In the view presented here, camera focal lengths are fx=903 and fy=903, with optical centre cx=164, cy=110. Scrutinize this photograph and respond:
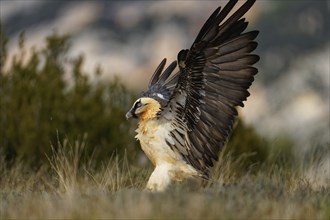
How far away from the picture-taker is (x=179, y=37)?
1779 inches

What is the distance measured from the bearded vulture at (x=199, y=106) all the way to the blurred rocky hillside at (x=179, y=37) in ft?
87.4

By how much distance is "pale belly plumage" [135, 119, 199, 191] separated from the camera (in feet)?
25.2

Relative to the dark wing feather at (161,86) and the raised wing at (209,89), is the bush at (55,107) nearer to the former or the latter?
the dark wing feather at (161,86)

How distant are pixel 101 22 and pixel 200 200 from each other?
4157 cm

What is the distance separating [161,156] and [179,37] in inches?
1483

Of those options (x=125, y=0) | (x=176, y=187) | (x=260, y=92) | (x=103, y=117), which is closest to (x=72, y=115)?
(x=103, y=117)

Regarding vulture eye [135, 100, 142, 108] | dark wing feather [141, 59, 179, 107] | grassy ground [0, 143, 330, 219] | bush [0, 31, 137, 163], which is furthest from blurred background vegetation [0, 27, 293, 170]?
grassy ground [0, 143, 330, 219]

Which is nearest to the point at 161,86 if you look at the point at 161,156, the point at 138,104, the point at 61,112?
the point at 138,104

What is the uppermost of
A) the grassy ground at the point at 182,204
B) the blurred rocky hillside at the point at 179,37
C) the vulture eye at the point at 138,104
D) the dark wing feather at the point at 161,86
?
the blurred rocky hillside at the point at 179,37

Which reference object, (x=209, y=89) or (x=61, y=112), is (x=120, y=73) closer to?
(x=61, y=112)

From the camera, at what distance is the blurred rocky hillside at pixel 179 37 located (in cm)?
3769

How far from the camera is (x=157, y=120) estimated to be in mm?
7852

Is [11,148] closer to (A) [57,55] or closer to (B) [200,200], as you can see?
(A) [57,55]

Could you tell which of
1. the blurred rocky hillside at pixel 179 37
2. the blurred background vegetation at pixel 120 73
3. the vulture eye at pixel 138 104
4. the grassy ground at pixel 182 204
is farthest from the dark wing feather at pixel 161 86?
the blurred rocky hillside at pixel 179 37
